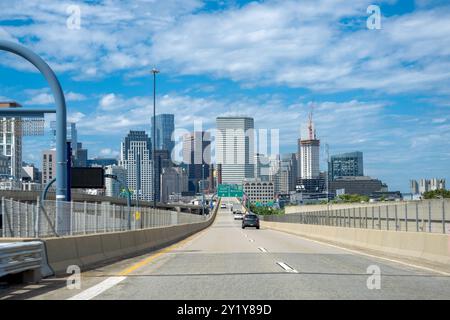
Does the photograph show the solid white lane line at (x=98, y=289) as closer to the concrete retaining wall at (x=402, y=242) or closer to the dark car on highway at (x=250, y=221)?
the concrete retaining wall at (x=402, y=242)

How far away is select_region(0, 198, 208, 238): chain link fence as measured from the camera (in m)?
17.0

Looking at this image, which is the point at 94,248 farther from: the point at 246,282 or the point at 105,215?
the point at 105,215

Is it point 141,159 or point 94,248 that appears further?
point 141,159

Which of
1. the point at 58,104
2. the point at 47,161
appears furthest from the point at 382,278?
the point at 47,161

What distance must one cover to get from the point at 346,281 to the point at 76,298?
19.0 feet

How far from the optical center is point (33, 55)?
22469mm

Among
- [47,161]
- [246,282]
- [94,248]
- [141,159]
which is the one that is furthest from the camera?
[141,159]

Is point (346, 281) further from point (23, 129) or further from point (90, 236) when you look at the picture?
point (23, 129)

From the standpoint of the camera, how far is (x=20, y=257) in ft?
41.5

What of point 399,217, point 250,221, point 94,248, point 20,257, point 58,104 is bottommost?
point 250,221

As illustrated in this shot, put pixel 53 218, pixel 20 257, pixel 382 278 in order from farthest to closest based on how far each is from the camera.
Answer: pixel 53 218 < pixel 382 278 < pixel 20 257

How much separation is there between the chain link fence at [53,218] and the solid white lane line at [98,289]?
4.15 m

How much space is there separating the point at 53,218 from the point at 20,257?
6368 millimetres

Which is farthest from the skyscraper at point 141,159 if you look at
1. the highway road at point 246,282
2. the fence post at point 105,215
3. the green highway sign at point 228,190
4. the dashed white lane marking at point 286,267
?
the highway road at point 246,282
